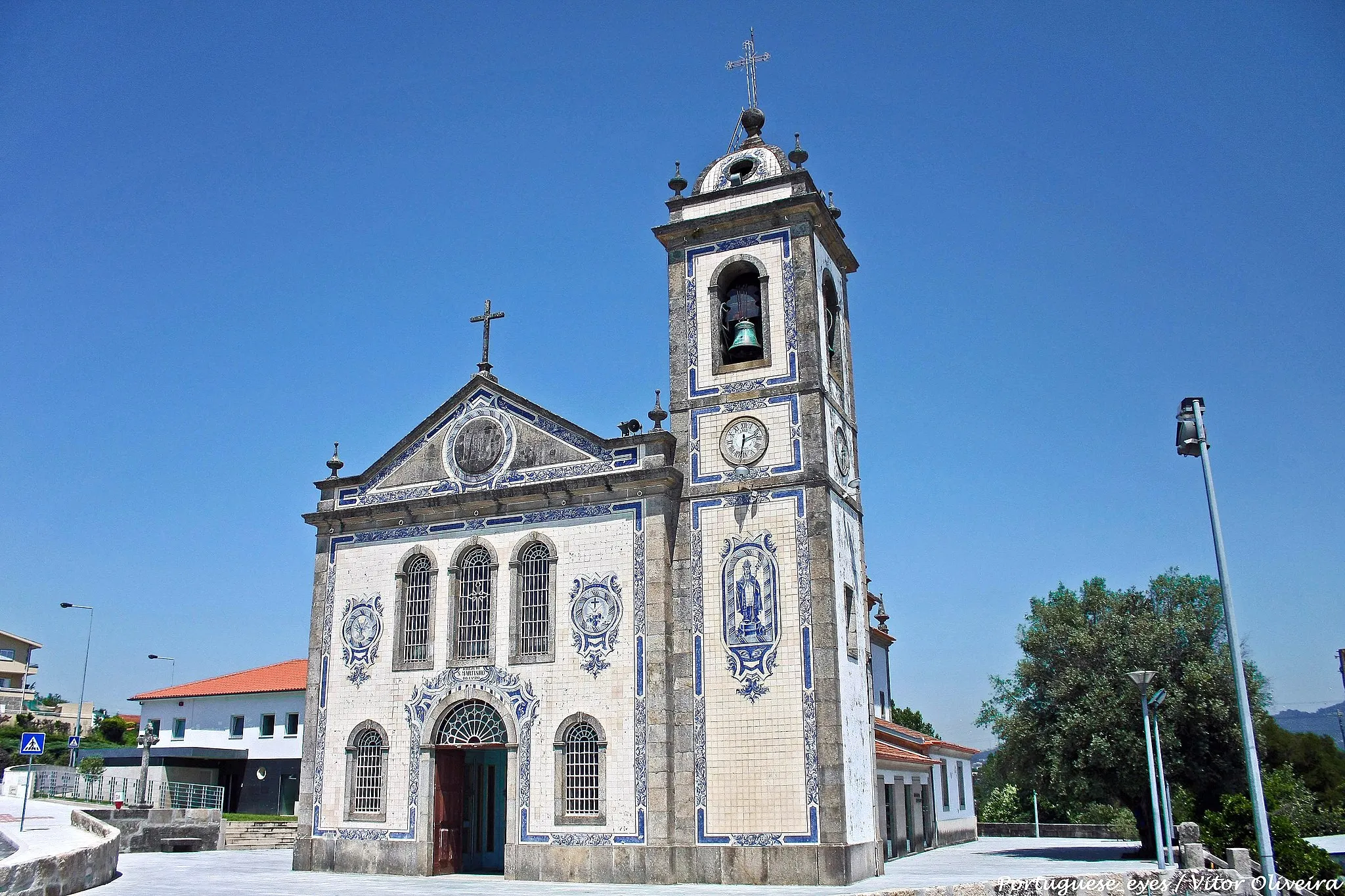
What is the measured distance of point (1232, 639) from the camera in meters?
13.5

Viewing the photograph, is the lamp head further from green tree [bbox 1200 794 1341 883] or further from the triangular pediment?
the triangular pediment

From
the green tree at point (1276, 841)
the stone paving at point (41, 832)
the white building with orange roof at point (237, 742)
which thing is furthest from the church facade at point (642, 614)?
the white building with orange roof at point (237, 742)

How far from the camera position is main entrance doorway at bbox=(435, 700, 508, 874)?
2133 cm

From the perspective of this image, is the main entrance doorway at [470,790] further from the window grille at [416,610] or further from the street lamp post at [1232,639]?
the street lamp post at [1232,639]

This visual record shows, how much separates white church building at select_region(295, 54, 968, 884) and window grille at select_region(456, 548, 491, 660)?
5cm

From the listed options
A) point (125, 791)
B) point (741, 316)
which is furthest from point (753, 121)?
point (125, 791)

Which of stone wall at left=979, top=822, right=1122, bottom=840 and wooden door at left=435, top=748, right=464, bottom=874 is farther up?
wooden door at left=435, top=748, right=464, bottom=874

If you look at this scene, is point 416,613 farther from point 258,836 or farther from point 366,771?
point 258,836

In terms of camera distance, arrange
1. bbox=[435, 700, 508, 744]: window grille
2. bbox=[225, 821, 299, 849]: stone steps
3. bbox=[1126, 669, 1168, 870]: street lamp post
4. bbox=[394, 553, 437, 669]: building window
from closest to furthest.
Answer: bbox=[1126, 669, 1168, 870]: street lamp post
bbox=[435, 700, 508, 744]: window grille
bbox=[394, 553, 437, 669]: building window
bbox=[225, 821, 299, 849]: stone steps

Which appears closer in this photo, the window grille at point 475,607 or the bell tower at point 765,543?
the bell tower at point 765,543

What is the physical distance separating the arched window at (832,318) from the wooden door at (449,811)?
1166 cm

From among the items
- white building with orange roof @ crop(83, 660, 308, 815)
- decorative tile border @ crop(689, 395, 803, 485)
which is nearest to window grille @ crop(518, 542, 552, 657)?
decorative tile border @ crop(689, 395, 803, 485)

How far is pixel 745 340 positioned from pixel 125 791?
29377 mm

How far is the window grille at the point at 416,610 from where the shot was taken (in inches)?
885
